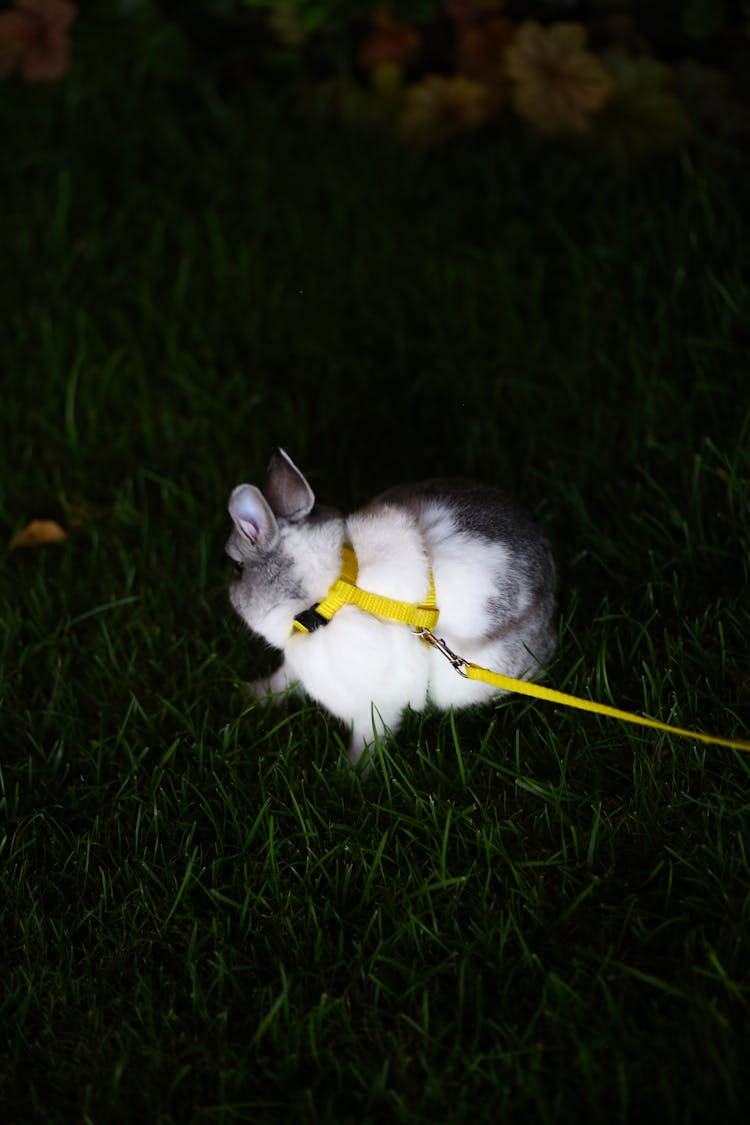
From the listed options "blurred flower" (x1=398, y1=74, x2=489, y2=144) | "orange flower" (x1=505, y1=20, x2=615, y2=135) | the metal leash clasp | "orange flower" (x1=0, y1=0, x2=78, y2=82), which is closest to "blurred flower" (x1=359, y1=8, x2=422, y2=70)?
"blurred flower" (x1=398, y1=74, x2=489, y2=144)

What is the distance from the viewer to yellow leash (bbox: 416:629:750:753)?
7.72 feet

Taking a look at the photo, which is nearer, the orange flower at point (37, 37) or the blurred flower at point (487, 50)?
the orange flower at point (37, 37)

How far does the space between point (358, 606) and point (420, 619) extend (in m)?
0.15

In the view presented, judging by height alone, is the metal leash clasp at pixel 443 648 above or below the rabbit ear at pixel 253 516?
below

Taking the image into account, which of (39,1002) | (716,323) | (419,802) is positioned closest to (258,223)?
(716,323)

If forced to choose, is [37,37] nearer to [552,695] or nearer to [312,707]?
[312,707]

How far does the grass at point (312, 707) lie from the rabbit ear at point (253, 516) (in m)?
0.48

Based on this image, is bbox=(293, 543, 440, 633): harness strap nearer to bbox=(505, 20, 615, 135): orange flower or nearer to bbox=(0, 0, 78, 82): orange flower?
bbox=(505, 20, 615, 135): orange flower

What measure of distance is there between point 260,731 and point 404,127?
2774mm

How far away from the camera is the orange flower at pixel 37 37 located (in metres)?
3.80

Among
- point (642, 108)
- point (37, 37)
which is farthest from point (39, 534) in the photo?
point (642, 108)

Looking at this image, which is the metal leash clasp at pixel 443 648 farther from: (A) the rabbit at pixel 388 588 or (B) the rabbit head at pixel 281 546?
(B) the rabbit head at pixel 281 546

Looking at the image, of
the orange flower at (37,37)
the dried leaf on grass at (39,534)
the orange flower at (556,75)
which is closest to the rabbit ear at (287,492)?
the dried leaf on grass at (39,534)

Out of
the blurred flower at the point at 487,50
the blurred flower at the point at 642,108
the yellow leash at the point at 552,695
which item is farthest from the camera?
the blurred flower at the point at 487,50
